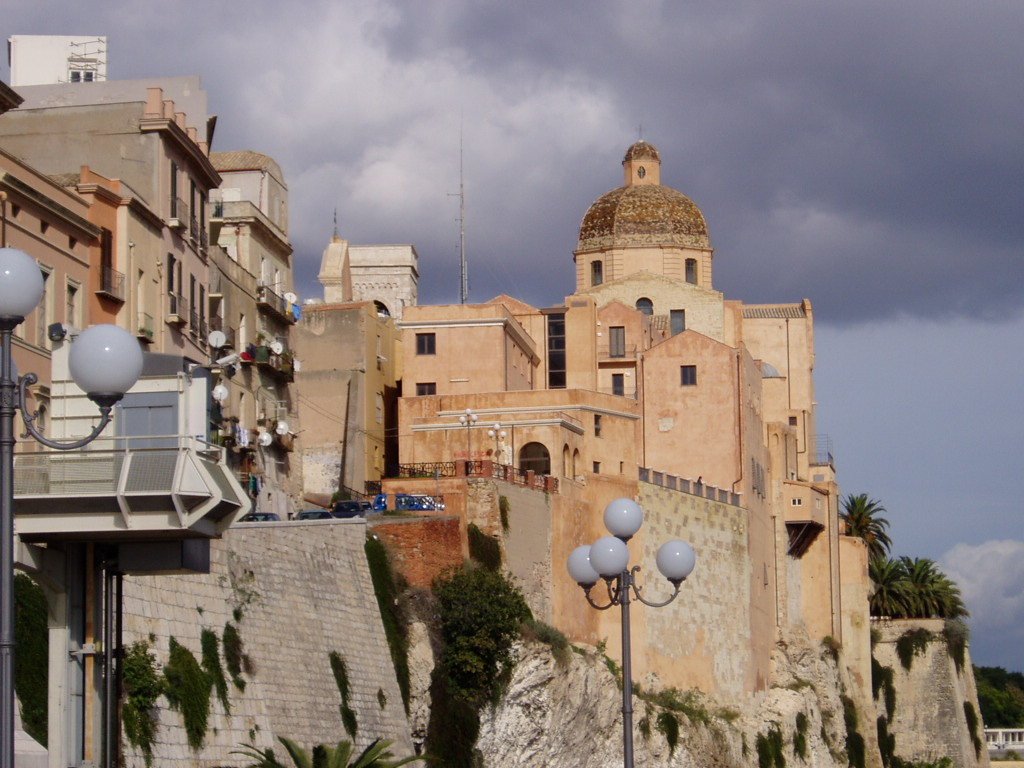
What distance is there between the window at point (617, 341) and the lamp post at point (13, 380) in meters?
60.3

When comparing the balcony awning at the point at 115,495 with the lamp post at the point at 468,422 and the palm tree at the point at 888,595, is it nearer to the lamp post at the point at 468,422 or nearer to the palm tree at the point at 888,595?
the lamp post at the point at 468,422

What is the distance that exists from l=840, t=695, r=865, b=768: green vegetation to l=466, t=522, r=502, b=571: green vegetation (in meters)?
27.1

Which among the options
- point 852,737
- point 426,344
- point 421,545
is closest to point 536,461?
point 426,344

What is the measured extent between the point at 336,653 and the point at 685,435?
2766 cm

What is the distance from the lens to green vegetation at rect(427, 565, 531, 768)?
53.1m

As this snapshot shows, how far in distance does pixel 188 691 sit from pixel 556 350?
42571 mm

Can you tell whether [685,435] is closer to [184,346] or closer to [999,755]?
[184,346]

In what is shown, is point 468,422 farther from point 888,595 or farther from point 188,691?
point 888,595

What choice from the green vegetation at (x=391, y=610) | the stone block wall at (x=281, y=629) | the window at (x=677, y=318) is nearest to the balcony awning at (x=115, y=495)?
the stone block wall at (x=281, y=629)

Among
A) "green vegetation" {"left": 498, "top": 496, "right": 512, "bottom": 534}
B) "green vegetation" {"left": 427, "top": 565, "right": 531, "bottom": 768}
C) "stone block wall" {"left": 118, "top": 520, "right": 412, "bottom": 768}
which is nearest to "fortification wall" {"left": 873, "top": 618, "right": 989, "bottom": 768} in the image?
"green vegetation" {"left": 498, "top": 496, "right": 512, "bottom": 534}

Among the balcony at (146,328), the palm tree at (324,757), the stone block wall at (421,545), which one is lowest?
the palm tree at (324,757)

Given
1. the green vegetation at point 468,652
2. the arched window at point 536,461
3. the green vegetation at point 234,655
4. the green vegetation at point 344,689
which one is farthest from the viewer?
the arched window at point 536,461

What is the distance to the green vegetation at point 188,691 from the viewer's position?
36.7 m

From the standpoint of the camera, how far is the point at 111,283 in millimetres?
46719
